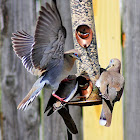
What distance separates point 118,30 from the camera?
7.04 ft

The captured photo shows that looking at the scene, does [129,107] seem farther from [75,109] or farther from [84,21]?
[84,21]

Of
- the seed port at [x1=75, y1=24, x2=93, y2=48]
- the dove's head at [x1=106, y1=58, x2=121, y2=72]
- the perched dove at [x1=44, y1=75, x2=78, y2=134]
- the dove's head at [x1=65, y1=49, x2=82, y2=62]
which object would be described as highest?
the seed port at [x1=75, y1=24, x2=93, y2=48]

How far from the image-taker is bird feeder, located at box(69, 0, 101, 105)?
2.10 meters

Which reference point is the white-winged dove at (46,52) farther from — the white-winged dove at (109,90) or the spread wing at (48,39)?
the white-winged dove at (109,90)

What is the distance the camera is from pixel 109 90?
1.90 m

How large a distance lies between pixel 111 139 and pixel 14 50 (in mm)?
745

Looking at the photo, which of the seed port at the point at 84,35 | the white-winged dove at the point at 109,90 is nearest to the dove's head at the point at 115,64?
the white-winged dove at the point at 109,90

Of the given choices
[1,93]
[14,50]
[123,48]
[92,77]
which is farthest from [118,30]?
[1,93]

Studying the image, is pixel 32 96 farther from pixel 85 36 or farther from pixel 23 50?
pixel 85 36

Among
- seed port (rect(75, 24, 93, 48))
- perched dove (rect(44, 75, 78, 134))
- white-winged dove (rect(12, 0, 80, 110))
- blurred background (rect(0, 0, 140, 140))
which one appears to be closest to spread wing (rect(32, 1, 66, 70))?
white-winged dove (rect(12, 0, 80, 110))

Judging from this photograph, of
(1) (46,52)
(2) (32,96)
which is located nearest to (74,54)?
(1) (46,52)

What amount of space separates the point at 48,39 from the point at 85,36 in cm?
35

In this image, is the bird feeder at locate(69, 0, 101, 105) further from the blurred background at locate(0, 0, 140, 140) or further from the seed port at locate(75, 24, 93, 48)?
the blurred background at locate(0, 0, 140, 140)

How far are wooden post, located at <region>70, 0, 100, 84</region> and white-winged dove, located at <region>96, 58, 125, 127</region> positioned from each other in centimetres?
15
